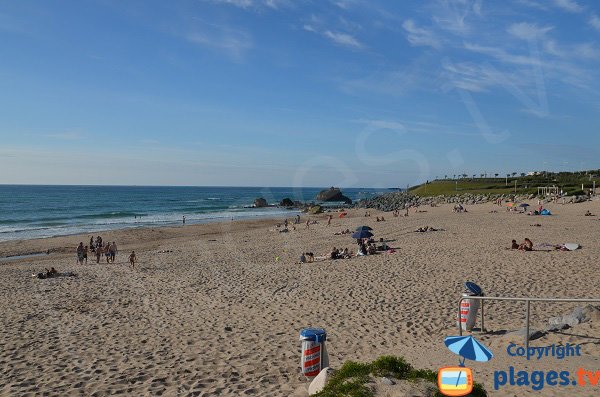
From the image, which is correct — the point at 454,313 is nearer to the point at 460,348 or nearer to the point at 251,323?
the point at 251,323

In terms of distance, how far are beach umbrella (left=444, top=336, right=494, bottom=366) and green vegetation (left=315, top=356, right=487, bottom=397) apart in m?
0.45

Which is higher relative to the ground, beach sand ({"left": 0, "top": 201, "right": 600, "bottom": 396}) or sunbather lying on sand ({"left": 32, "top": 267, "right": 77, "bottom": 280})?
beach sand ({"left": 0, "top": 201, "right": 600, "bottom": 396})

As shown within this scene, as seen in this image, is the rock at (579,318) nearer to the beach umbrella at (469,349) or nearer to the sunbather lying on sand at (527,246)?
the beach umbrella at (469,349)

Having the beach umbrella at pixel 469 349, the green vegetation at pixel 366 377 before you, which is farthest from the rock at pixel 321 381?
the beach umbrella at pixel 469 349

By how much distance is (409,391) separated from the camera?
4.51 meters

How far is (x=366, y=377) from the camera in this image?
15.9 feet

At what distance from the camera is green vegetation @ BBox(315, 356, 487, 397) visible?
179 inches

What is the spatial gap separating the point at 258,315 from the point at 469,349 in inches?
275

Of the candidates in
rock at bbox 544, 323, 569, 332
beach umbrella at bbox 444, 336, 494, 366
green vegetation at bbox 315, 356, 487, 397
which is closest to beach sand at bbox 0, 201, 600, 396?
rock at bbox 544, 323, 569, 332

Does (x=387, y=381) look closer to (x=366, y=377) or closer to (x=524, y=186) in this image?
(x=366, y=377)

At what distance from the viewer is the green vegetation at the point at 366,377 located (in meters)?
4.54

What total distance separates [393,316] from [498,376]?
456 centimetres

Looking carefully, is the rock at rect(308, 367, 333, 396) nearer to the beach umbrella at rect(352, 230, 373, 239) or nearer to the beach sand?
the beach sand

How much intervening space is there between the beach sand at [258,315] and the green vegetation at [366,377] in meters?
1.67
